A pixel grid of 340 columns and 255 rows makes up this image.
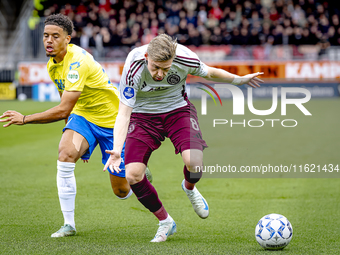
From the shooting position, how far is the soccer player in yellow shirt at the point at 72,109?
485 cm

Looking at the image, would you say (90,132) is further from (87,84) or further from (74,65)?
(74,65)

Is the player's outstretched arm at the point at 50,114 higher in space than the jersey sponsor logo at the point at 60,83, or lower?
lower

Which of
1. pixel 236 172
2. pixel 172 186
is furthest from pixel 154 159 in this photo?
pixel 172 186

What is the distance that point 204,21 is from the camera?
24203mm

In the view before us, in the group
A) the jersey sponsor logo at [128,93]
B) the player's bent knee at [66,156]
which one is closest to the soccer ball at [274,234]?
the jersey sponsor logo at [128,93]

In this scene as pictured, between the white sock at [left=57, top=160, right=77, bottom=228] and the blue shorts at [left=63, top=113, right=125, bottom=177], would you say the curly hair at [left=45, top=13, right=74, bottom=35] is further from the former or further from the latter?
the white sock at [left=57, top=160, right=77, bottom=228]

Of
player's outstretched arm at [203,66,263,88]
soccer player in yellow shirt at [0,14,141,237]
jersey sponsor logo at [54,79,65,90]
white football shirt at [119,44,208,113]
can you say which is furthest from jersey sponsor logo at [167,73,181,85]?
jersey sponsor logo at [54,79,65,90]

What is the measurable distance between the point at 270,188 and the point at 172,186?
145cm

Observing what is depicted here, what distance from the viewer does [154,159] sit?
32.4ft

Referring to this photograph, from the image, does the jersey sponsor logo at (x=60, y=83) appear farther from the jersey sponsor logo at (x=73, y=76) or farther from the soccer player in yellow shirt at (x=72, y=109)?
the jersey sponsor logo at (x=73, y=76)

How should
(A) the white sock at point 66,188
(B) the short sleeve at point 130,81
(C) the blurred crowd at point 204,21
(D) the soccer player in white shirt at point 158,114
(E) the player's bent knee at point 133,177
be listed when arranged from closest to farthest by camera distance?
(D) the soccer player in white shirt at point 158,114 < (B) the short sleeve at point 130,81 < (E) the player's bent knee at point 133,177 < (A) the white sock at point 66,188 < (C) the blurred crowd at point 204,21

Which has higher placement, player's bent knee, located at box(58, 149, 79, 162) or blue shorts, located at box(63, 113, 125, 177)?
blue shorts, located at box(63, 113, 125, 177)

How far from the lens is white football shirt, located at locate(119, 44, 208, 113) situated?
4512mm

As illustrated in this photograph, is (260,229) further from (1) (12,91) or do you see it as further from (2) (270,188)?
(1) (12,91)
